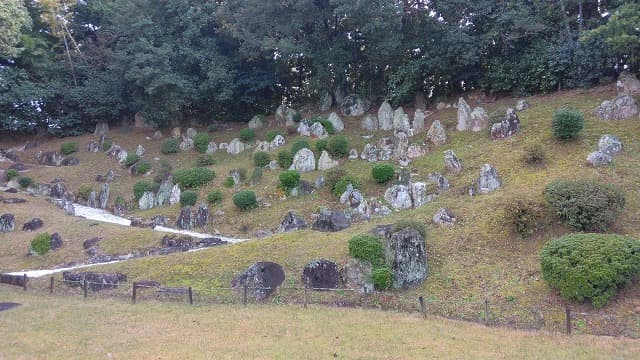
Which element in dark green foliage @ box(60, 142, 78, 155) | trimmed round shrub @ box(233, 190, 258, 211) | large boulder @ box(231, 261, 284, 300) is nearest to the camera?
large boulder @ box(231, 261, 284, 300)

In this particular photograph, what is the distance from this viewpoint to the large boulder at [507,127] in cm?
2091

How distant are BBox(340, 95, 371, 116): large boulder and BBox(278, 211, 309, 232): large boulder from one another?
457 inches

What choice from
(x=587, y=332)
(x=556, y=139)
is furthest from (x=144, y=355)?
(x=556, y=139)

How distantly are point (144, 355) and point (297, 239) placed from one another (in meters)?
8.00

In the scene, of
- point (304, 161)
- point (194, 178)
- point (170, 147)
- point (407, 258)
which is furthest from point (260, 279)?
point (170, 147)

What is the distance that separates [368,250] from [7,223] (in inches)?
766

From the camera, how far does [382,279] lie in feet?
43.8

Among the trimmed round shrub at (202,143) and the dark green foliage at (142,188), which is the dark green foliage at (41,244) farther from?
the trimmed round shrub at (202,143)

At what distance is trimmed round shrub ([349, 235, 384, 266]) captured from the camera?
14117 millimetres

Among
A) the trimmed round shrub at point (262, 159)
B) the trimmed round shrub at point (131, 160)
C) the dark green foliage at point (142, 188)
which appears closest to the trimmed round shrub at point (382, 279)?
the trimmed round shrub at point (262, 159)

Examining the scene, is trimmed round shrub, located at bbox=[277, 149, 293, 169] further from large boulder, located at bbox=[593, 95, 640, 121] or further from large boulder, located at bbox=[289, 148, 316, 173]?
large boulder, located at bbox=[593, 95, 640, 121]

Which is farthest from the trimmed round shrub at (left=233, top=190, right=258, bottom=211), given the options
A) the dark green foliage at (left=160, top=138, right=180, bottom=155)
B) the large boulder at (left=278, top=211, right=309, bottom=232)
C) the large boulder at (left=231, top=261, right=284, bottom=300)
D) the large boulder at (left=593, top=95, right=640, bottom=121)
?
the large boulder at (left=593, top=95, right=640, bottom=121)

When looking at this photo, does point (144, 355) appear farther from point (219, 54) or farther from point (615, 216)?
point (219, 54)

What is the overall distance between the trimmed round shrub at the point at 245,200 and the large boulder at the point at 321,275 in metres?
9.56
